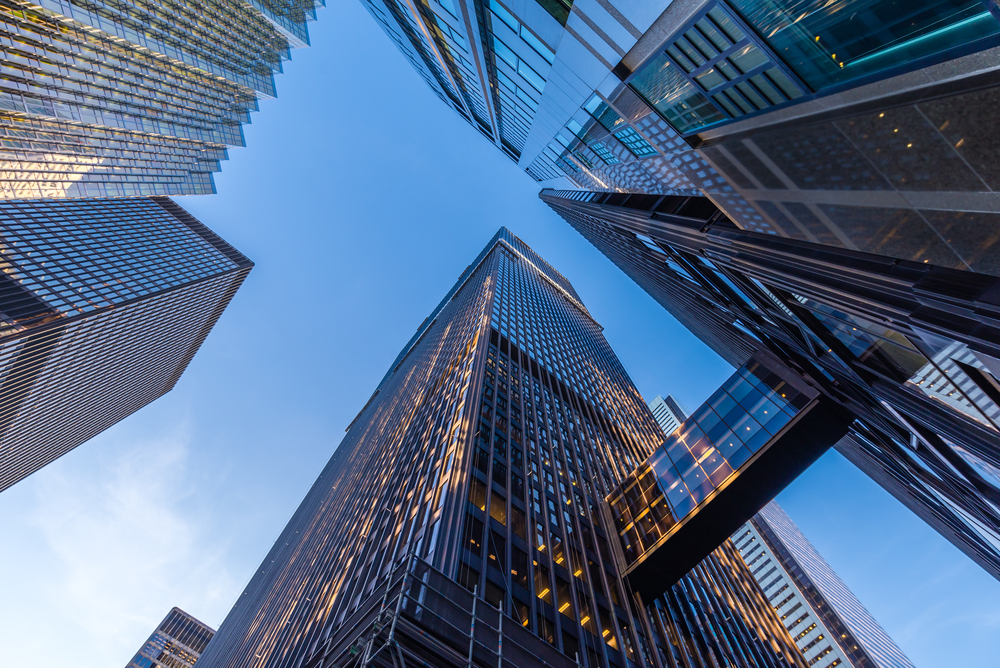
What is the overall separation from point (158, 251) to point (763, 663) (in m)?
141

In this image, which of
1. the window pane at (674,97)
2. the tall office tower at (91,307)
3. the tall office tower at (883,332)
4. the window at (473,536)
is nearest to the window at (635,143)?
the window pane at (674,97)

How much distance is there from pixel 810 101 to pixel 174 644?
212m

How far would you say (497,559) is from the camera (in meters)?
24.5

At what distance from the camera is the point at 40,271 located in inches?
3123

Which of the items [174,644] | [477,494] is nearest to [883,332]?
[477,494]

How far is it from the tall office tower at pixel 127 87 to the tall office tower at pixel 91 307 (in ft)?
35.3

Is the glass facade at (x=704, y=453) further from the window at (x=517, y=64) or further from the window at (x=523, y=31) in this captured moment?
the window at (x=523, y=31)

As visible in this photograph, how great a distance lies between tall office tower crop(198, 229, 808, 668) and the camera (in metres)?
19.1

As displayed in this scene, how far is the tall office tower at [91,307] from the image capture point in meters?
77.7

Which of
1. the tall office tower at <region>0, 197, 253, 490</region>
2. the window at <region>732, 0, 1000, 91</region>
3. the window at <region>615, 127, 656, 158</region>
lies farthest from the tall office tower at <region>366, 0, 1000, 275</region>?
the tall office tower at <region>0, 197, 253, 490</region>

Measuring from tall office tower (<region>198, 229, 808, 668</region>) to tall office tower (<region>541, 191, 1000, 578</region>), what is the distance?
683 inches

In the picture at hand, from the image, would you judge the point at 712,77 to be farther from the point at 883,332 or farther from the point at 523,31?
the point at 883,332

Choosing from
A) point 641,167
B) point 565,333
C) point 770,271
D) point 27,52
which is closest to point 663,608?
point 770,271

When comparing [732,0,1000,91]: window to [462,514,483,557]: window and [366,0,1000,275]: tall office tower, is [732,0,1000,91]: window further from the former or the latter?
[462,514,483,557]: window
